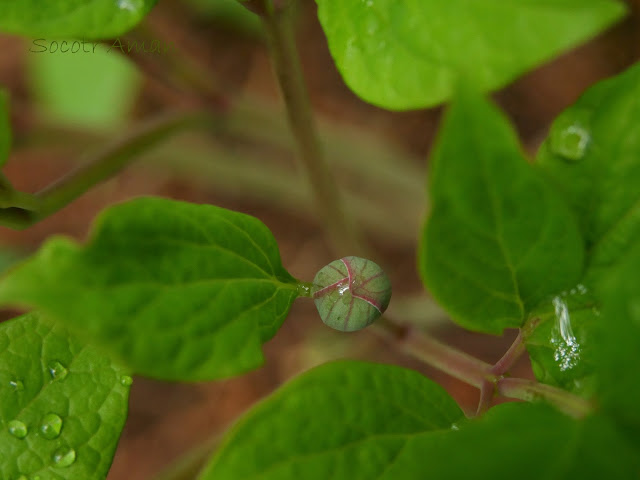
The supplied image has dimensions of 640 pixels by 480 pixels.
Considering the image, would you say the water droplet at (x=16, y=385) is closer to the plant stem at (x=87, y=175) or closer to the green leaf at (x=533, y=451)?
the plant stem at (x=87, y=175)

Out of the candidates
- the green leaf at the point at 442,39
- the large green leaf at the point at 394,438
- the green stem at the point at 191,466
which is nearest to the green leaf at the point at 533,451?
the large green leaf at the point at 394,438

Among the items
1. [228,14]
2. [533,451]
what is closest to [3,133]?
[533,451]

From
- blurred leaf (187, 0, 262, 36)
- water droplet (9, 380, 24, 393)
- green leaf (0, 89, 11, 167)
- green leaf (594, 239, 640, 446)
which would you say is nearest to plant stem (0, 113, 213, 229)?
green leaf (0, 89, 11, 167)

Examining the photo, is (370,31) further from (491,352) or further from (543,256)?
(491,352)

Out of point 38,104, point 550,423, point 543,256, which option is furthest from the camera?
point 38,104

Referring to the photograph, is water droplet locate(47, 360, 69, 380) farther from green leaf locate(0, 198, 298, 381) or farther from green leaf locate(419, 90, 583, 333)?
green leaf locate(419, 90, 583, 333)

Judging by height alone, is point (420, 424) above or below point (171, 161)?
above

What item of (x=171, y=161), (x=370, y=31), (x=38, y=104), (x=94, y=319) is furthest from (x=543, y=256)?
(x=38, y=104)

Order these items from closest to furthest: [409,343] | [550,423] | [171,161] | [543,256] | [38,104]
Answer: [550,423] < [543,256] < [409,343] < [171,161] < [38,104]

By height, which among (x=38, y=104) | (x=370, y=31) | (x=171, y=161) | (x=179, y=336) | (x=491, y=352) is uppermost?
(x=370, y=31)
